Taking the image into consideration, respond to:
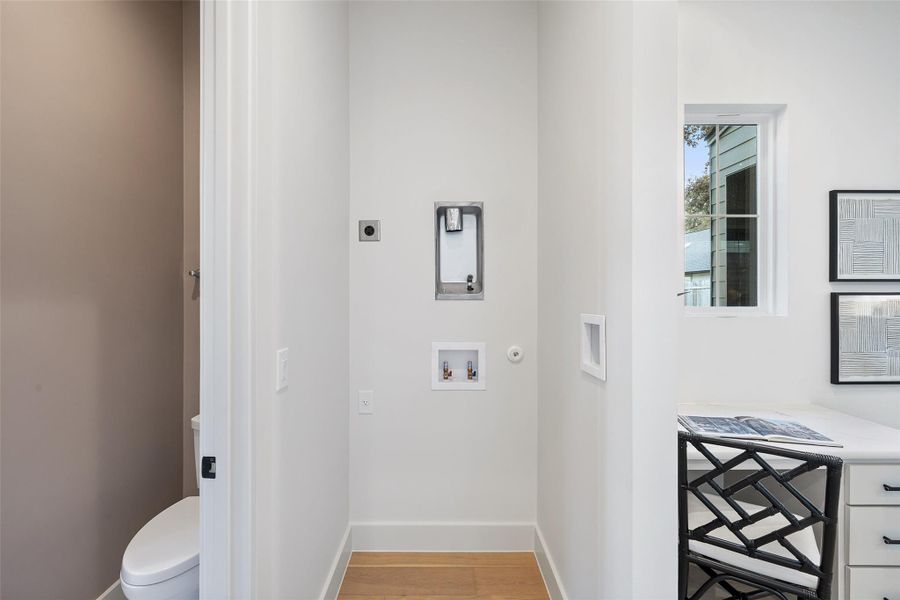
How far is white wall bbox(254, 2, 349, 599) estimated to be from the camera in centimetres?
113

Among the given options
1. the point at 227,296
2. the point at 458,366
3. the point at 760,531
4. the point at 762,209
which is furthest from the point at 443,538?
the point at 762,209

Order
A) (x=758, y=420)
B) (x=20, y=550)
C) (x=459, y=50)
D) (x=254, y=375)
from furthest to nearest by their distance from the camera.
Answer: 1. (x=459, y=50)
2. (x=758, y=420)
3. (x=20, y=550)
4. (x=254, y=375)

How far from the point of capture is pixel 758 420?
1.72 metres

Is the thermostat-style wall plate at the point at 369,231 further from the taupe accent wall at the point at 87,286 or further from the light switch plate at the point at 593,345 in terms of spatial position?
the light switch plate at the point at 593,345

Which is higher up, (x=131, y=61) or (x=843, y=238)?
(x=131, y=61)

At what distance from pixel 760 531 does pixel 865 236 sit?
1511 millimetres

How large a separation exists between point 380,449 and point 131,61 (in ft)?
6.81

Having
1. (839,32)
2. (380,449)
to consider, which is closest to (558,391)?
(380,449)

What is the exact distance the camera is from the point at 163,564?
4.35ft

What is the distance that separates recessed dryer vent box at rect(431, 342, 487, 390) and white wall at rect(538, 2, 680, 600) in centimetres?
60

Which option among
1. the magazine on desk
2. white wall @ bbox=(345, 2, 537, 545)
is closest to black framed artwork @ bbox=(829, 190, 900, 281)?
the magazine on desk

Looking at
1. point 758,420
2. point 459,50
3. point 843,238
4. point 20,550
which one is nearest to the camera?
point 20,550

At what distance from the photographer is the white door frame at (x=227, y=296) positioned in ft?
3.35

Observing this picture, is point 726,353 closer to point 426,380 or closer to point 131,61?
point 426,380
